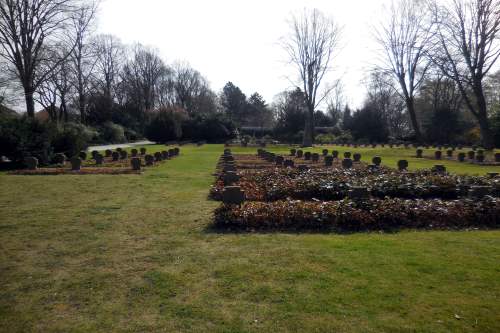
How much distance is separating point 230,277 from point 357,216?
339 cm

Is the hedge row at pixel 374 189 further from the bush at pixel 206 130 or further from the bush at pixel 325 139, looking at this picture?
A: the bush at pixel 325 139

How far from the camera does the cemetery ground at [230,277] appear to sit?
11.2 feet

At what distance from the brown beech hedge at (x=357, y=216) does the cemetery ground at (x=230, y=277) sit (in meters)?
0.40

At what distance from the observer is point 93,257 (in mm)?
5105

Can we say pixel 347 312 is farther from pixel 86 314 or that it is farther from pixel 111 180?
pixel 111 180

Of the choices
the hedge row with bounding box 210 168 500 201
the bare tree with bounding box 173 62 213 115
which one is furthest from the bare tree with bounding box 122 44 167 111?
the hedge row with bounding box 210 168 500 201

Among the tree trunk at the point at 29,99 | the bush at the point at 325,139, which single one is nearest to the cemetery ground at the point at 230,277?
the tree trunk at the point at 29,99

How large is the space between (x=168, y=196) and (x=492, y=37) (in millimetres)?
29028

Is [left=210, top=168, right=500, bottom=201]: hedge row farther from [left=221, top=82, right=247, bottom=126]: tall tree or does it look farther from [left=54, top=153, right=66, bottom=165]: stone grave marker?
[left=221, top=82, right=247, bottom=126]: tall tree

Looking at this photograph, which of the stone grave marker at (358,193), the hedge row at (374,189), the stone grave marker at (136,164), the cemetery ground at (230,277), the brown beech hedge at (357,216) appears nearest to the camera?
the cemetery ground at (230,277)

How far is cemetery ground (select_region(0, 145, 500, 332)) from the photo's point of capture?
3410mm

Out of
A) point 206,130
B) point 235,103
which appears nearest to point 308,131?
point 206,130

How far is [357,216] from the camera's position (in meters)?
6.86

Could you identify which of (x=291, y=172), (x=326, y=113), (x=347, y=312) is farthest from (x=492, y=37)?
(x=326, y=113)
